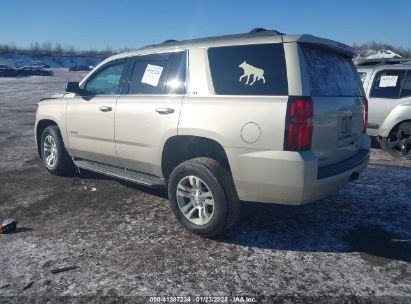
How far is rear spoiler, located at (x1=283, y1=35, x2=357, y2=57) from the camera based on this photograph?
3.27 m

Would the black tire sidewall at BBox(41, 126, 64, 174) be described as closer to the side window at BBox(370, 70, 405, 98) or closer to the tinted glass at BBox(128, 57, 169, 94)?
the tinted glass at BBox(128, 57, 169, 94)

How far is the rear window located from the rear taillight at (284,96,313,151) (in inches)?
8.6

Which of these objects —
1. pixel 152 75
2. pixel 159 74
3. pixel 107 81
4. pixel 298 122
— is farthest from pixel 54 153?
pixel 298 122

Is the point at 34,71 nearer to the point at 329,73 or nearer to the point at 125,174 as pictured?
the point at 125,174

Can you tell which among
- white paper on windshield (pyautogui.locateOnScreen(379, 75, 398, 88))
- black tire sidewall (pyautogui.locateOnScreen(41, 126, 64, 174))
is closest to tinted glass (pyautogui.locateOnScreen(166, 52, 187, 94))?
black tire sidewall (pyautogui.locateOnScreen(41, 126, 64, 174))

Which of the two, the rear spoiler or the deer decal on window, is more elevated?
the rear spoiler

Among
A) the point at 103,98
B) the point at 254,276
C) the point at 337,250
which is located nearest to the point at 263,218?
the point at 337,250

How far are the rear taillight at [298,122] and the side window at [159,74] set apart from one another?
1.27 m

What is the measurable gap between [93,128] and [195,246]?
226 cm

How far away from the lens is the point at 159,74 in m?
4.19

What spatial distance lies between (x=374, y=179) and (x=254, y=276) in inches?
139

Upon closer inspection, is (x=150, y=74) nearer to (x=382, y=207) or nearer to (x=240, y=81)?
(x=240, y=81)

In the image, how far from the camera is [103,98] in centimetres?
476

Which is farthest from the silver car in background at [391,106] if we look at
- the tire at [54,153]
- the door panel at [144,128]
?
the tire at [54,153]
